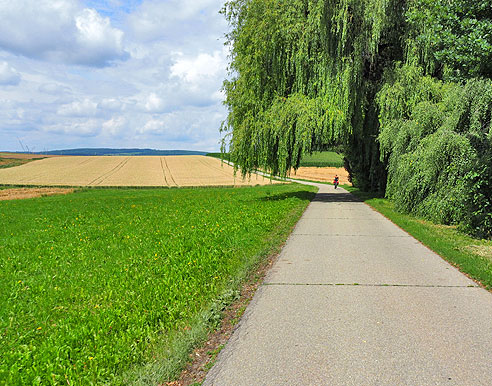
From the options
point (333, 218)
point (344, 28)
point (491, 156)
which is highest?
point (344, 28)

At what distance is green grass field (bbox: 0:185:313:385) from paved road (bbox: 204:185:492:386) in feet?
2.23

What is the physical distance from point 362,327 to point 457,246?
5.97m

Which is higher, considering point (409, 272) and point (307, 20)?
point (307, 20)

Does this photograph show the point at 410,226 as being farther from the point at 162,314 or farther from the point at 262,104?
the point at 262,104

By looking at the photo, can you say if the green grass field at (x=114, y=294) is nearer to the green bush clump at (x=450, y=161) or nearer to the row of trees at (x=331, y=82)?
the green bush clump at (x=450, y=161)

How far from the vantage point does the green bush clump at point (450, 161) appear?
34.8 ft

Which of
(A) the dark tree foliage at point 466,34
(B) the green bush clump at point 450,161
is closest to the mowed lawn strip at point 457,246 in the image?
(B) the green bush clump at point 450,161

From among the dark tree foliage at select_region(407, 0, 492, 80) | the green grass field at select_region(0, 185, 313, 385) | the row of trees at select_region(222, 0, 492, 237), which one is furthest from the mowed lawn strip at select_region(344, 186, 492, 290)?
the dark tree foliage at select_region(407, 0, 492, 80)

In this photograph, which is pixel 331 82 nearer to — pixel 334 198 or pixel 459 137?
pixel 334 198

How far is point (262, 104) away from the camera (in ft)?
67.3

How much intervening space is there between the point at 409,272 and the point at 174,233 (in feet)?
21.2

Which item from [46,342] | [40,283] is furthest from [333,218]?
[46,342]

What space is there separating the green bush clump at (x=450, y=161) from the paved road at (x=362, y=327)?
12.6 feet

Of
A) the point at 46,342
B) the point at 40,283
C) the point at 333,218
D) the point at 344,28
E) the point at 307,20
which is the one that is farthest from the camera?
the point at 307,20
